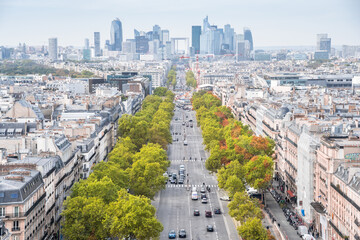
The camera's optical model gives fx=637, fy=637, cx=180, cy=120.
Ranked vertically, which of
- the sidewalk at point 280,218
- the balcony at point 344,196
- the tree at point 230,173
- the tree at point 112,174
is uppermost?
the balcony at point 344,196

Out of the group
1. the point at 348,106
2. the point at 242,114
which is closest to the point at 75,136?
A: the point at 348,106

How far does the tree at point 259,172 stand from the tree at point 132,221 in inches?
1040

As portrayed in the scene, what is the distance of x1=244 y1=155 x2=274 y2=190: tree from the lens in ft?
293

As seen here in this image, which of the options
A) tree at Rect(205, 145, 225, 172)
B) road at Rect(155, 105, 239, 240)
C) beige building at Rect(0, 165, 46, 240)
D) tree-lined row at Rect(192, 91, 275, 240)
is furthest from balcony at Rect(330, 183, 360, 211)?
tree at Rect(205, 145, 225, 172)

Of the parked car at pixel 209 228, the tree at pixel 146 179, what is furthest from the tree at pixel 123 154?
the parked car at pixel 209 228

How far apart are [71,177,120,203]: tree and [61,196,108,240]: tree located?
133 inches

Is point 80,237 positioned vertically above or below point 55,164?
below

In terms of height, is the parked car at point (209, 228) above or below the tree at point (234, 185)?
below

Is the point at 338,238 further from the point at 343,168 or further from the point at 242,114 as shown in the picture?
the point at 242,114

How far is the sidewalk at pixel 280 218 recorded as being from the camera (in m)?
75.2

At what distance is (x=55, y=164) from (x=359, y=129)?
38.5 m

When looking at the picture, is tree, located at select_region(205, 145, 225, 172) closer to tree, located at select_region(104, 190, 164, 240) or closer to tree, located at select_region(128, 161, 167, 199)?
tree, located at select_region(128, 161, 167, 199)

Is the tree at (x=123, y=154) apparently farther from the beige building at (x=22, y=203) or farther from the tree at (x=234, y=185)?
the beige building at (x=22, y=203)

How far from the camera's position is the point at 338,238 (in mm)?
65750
